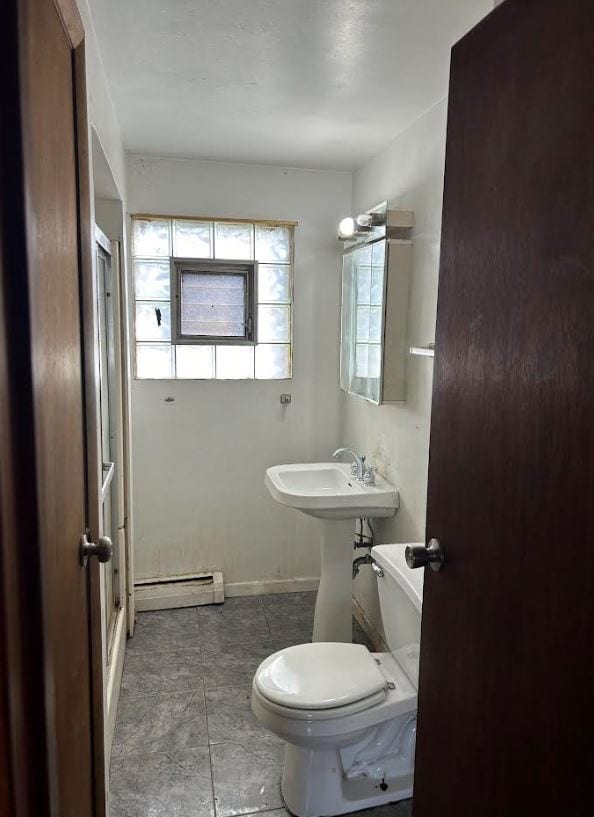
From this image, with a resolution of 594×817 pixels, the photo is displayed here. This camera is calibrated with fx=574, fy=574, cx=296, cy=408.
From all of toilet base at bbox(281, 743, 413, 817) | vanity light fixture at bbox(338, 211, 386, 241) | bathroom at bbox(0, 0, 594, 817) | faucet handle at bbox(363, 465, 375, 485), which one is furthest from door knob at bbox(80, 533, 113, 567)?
vanity light fixture at bbox(338, 211, 386, 241)

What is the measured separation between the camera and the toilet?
1642 mm

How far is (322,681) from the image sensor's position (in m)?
1.73

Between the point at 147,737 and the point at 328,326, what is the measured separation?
208 centimetres

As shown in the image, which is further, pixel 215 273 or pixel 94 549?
pixel 215 273

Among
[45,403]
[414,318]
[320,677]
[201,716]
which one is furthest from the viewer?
[414,318]

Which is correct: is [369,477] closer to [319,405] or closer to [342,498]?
[342,498]

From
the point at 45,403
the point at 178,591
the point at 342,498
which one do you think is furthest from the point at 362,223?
the point at 178,591

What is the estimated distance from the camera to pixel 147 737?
6.92 feet

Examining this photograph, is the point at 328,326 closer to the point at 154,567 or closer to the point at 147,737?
the point at 154,567

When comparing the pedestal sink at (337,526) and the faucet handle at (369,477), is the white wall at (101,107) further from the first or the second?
the faucet handle at (369,477)

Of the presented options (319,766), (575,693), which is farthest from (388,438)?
(575,693)

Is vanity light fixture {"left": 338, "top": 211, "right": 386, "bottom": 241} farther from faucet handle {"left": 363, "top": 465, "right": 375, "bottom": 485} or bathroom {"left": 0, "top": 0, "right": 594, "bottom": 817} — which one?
faucet handle {"left": 363, "top": 465, "right": 375, "bottom": 485}

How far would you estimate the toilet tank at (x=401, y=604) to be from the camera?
168cm

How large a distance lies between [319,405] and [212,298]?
820mm
